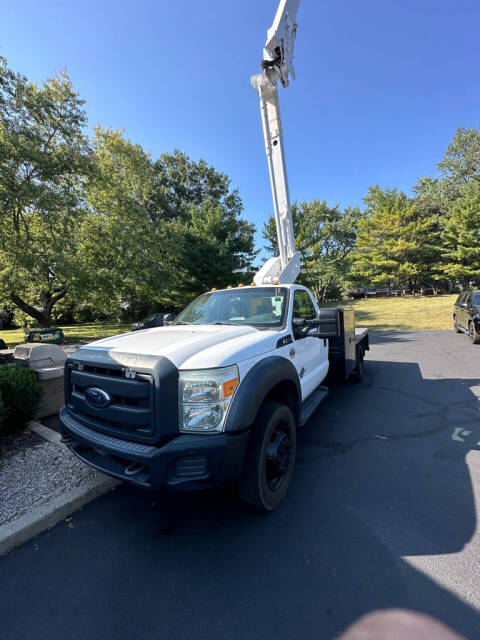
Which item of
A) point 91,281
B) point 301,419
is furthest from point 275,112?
point 91,281

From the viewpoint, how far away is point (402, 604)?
64.3 inches

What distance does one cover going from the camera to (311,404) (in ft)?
11.2

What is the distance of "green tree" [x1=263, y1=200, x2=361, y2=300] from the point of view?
2869cm

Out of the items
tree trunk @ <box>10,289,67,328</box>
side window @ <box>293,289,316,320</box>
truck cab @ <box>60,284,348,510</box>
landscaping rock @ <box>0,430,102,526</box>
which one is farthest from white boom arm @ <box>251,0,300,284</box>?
tree trunk @ <box>10,289,67,328</box>

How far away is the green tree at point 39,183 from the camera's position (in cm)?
1166

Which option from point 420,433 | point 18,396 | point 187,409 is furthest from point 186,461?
point 420,433

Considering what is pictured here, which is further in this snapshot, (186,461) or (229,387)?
(229,387)

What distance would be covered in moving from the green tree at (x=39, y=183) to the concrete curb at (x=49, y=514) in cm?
1226

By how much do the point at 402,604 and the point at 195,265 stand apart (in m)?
19.7

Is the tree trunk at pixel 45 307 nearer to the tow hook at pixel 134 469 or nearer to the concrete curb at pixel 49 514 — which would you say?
the concrete curb at pixel 49 514

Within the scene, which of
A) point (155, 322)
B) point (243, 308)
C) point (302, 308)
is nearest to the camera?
point (243, 308)

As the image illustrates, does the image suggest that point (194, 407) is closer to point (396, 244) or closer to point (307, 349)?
point (307, 349)

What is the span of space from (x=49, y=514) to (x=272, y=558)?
6.05 feet

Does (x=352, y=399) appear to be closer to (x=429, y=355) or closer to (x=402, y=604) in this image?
(x=402, y=604)
